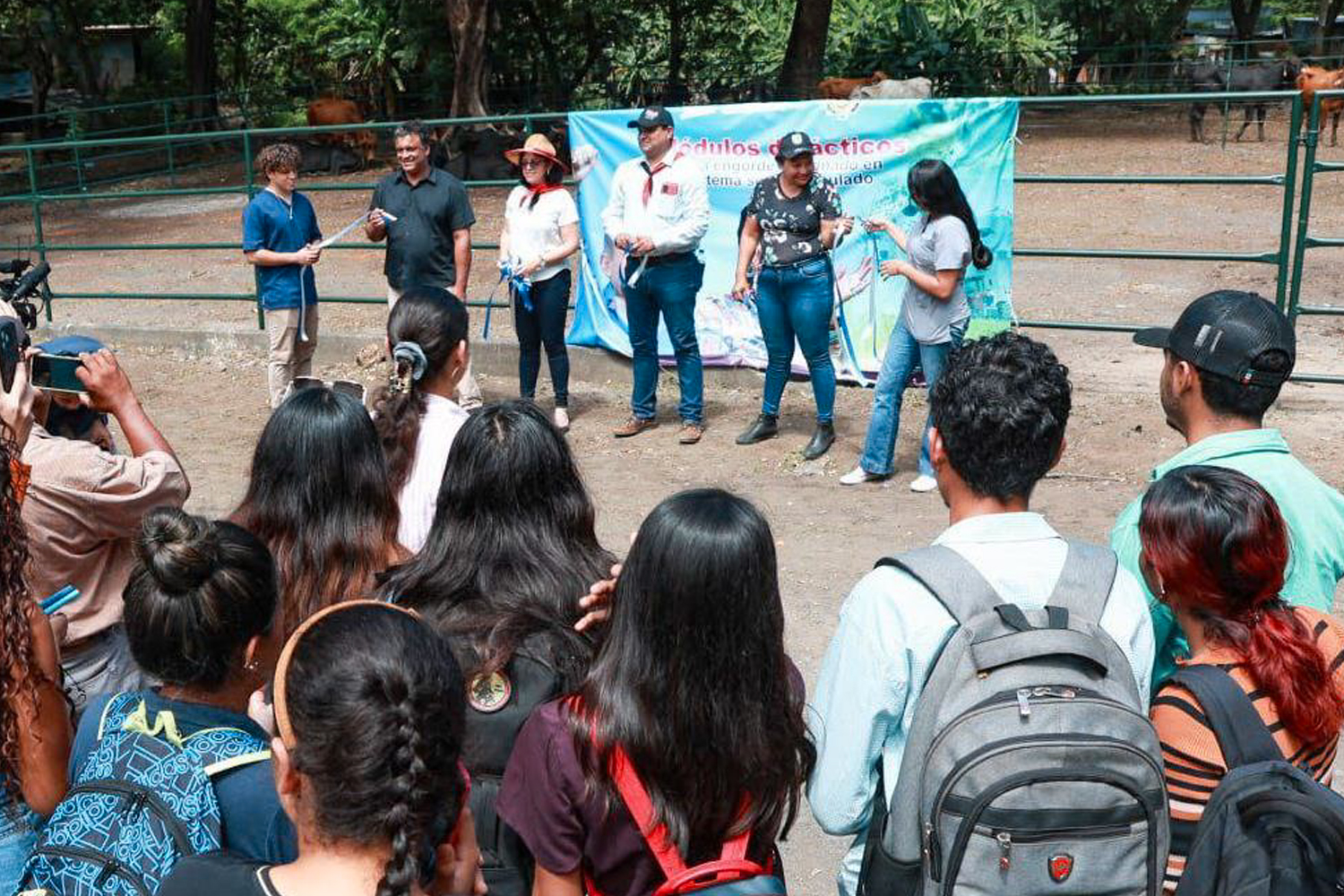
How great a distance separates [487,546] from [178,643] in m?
0.60

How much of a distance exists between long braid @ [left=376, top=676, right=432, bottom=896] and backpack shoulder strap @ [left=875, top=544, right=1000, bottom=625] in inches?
32.6

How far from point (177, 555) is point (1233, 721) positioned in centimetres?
172

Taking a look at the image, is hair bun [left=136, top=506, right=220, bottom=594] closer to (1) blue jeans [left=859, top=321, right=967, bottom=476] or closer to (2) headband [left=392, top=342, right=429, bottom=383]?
(2) headband [left=392, top=342, right=429, bottom=383]

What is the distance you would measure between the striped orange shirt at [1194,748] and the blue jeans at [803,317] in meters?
4.60

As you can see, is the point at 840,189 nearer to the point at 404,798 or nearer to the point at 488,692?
the point at 488,692

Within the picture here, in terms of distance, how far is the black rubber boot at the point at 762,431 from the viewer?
7355mm

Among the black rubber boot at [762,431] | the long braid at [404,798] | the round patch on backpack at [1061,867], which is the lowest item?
the black rubber boot at [762,431]

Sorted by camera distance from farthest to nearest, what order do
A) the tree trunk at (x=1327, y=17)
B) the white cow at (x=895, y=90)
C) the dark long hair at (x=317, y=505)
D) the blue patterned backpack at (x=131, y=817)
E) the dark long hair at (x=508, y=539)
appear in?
the tree trunk at (x=1327, y=17) < the white cow at (x=895, y=90) < the dark long hair at (x=317, y=505) < the dark long hair at (x=508, y=539) < the blue patterned backpack at (x=131, y=817)

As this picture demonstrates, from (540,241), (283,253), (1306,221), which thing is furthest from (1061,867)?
(283,253)

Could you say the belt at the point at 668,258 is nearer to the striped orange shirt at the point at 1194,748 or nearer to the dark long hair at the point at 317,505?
the dark long hair at the point at 317,505

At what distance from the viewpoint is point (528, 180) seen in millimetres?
7309

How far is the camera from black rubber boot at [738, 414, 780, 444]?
736 centimetres

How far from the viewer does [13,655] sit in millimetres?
2166

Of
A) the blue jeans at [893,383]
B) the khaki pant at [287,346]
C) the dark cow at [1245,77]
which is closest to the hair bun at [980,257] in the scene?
the blue jeans at [893,383]
